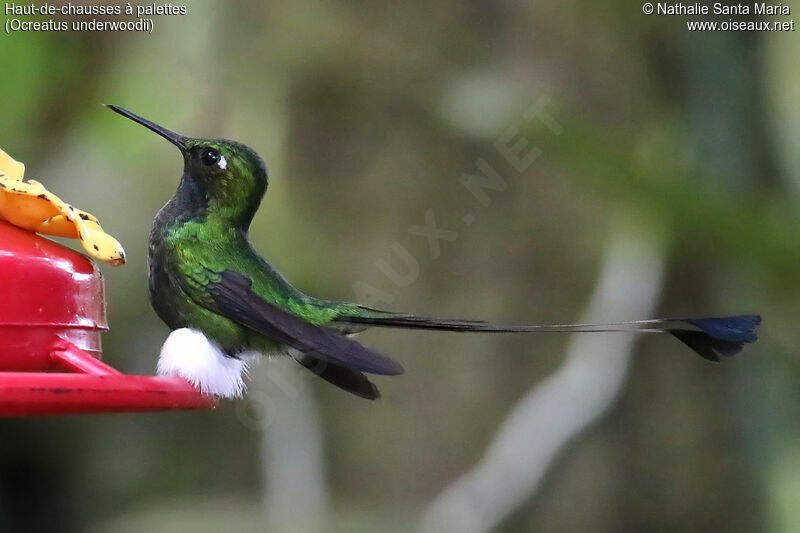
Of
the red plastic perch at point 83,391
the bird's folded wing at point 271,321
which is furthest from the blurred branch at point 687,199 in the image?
the red plastic perch at point 83,391

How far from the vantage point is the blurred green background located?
3.64 m

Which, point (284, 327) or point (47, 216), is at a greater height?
point (47, 216)

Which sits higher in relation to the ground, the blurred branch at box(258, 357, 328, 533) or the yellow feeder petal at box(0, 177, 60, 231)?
the yellow feeder petal at box(0, 177, 60, 231)

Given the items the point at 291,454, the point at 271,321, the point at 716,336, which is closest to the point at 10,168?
the point at 271,321

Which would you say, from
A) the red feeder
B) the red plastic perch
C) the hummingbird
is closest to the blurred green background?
the hummingbird

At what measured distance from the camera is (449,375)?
154 inches

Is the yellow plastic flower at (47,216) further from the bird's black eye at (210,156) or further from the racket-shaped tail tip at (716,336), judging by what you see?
the racket-shaped tail tip at (716,336)

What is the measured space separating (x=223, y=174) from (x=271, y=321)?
34 centimetres

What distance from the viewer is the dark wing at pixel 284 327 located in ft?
5.54

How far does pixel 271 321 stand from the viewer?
6.23ft

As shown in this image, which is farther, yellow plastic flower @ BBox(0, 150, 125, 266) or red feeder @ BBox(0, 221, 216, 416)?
yellow plastic flower @ BBox(0, 150, 125, 266)

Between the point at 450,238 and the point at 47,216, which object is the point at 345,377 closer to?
the point at 47,216

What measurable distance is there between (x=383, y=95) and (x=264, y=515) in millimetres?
1686

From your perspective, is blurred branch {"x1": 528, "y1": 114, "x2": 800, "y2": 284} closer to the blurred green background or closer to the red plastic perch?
the blurred green background
